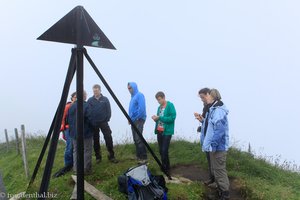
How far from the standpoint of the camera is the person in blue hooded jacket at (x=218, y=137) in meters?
5.61

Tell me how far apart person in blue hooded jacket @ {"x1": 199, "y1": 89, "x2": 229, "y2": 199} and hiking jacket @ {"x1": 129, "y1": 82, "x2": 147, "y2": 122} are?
1759mm

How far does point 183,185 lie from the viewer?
6.25 meters

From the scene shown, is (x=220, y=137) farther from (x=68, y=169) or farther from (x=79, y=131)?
(x=68, y=169)

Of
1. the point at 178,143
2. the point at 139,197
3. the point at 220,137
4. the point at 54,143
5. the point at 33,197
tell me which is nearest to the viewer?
the point at 54,143

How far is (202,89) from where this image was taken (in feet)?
21.1

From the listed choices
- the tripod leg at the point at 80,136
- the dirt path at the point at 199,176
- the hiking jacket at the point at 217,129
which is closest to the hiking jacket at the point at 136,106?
the dirt path at the point at 199,176

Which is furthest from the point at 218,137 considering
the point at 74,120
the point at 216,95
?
the point at 74,120

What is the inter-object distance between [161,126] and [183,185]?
139 centimetres

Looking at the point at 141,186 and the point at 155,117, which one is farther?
the point at 155,117

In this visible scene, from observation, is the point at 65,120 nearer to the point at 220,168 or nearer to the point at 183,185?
the point at 183,185

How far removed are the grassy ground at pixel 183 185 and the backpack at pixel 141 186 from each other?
1.67 feet

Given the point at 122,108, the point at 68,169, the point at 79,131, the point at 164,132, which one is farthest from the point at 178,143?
the point at 79,131

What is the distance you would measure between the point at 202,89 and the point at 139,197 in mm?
2534

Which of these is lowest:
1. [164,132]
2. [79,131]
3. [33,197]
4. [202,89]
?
[33,197]
